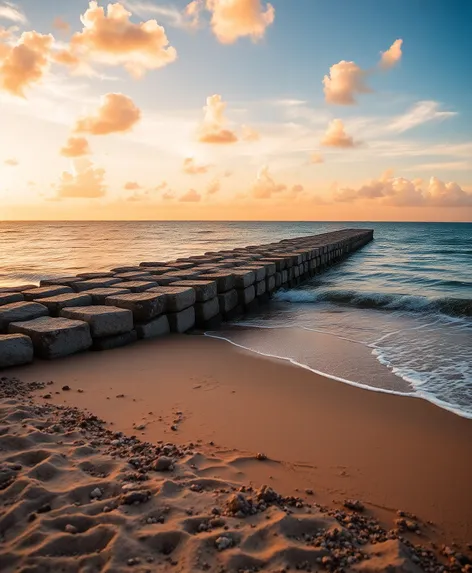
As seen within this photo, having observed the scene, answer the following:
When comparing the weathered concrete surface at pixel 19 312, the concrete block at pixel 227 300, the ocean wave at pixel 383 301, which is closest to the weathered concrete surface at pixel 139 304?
the weathered concrete surface at pixel 19 312

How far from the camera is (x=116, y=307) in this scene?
502cm

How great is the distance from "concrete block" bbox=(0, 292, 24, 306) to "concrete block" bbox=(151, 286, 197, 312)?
165 centimetres

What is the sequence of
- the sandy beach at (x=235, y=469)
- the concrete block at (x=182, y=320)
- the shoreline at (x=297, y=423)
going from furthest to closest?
the concrete block at (x=182, y=320) → the shoreline at (x=297, y=423) → the sandy beach at (x=235, y=469)

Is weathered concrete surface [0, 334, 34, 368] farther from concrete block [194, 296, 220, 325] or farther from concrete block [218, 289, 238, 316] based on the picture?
concrete block [218, 289, 238, 316]

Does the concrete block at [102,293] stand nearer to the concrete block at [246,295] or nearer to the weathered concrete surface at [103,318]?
the weathered concrete surface at [103,318]

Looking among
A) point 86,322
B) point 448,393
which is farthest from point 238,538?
point 86,322

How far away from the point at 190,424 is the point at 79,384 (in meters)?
1.21

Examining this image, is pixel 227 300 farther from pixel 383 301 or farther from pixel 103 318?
pixel 383 301

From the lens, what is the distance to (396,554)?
63.7 inches

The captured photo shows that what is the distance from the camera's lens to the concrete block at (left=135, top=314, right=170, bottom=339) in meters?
5.05

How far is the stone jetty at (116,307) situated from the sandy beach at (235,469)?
314 millimetres

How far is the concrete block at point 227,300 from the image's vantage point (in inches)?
264

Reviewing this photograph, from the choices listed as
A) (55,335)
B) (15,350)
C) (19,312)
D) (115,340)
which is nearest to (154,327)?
(115,340)

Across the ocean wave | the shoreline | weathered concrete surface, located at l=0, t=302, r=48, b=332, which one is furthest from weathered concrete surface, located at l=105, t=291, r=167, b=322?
the ocean wave
